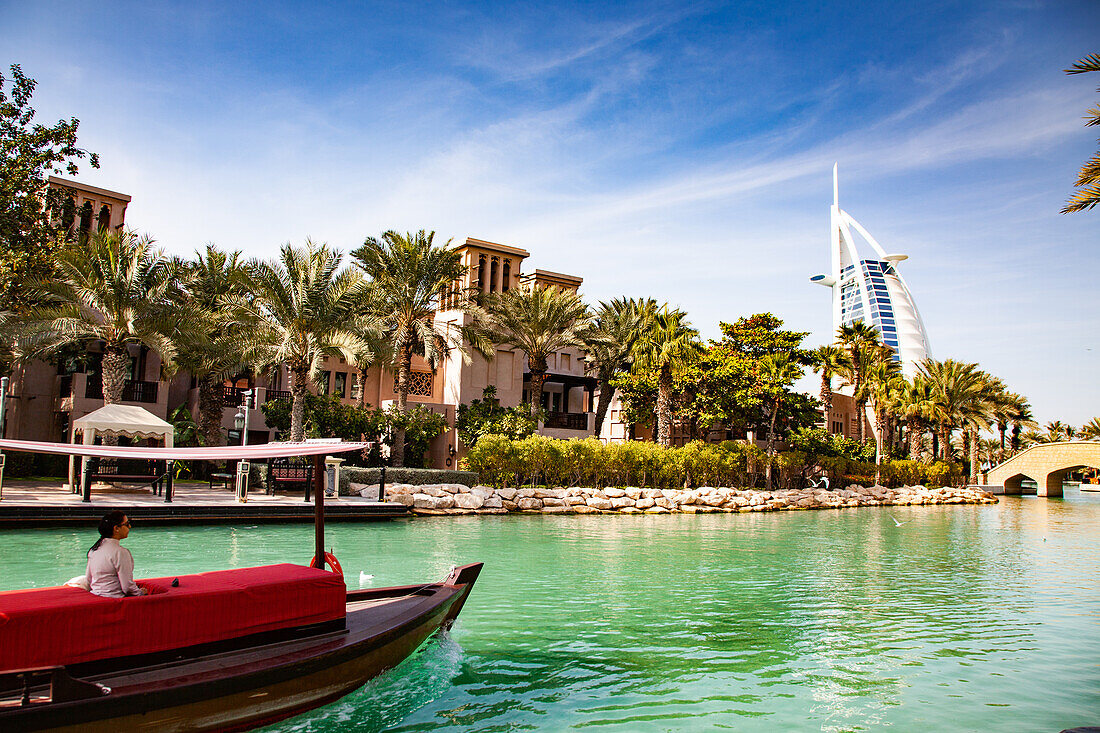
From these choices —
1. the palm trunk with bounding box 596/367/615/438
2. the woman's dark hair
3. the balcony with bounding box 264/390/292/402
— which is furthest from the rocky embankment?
the woman's dark hair

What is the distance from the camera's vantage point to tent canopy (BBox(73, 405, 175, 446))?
22547mm

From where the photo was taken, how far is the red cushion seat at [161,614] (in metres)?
5.91

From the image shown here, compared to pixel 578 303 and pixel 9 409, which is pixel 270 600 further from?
pixel 578 303

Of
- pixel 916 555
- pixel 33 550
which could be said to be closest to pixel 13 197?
pixel 33 550

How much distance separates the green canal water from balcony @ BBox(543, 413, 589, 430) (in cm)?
1900

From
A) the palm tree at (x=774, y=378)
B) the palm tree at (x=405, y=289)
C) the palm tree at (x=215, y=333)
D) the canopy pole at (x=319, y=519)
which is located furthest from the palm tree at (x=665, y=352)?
the canopy pole at (x=319, y=519)

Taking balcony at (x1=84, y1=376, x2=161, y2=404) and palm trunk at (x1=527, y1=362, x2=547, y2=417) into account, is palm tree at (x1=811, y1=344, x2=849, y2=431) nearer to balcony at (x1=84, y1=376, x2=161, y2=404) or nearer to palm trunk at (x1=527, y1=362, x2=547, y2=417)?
palm trunk at (x1=527, y1=362, x2=547, y2=417)

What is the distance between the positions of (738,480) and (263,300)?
2777 cm

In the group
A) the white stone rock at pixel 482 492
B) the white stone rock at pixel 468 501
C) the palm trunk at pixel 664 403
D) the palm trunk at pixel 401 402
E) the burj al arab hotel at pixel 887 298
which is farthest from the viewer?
the burj al arab hotel at pixel 887 298

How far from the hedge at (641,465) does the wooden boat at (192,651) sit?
2344 centimetres

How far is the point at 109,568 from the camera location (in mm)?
6559

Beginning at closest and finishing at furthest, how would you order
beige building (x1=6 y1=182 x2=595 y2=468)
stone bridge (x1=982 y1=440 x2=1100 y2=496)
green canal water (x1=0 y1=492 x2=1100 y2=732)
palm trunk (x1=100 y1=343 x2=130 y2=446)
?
green canal water (x1=0 y1=492 x2=1100 y2=732) → palm trunk (x1=100 y1=343 x2=130 y2=446) → beige building (x1=6 y1=182 x2=595 y2=468) → stone bridge (x1=982 y1=440 x2=1100 y2=496)

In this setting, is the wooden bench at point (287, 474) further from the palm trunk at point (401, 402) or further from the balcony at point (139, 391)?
the balcony at point (139, 391)

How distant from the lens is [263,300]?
28141mm
